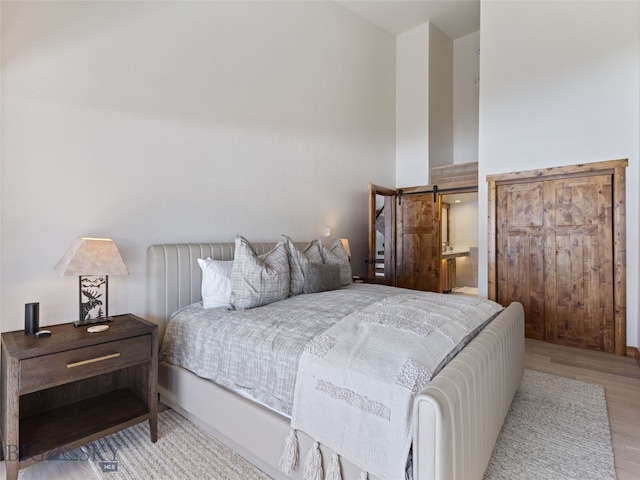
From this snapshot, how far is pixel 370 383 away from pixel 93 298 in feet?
6.52

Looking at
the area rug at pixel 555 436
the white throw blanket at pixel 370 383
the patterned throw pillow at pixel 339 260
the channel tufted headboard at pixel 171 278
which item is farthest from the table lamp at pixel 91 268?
the area rug at pixel 555 436

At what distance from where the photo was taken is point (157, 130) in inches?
109

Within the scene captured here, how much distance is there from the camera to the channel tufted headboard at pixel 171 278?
8.58 feet

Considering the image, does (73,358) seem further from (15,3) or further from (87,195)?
(15,3)

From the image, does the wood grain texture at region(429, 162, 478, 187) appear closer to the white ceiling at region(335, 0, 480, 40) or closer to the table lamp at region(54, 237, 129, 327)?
the white ceiling at region(335, 0, 480, 40)

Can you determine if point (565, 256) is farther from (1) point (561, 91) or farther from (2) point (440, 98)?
(2) point (440, 98)

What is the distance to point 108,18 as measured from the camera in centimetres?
251

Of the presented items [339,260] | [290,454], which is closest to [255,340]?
[290,454]

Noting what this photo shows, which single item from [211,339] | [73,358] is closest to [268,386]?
[211,339]

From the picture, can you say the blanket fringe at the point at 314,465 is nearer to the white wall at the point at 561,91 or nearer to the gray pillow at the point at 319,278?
the gray pillow at the point at 319,278

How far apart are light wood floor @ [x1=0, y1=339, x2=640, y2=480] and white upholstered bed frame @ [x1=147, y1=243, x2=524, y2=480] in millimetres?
595

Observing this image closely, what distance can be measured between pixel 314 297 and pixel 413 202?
3.38 metres

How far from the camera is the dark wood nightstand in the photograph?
64.5 inches

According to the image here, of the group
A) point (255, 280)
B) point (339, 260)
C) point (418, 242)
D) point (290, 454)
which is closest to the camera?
point (290, 454)
